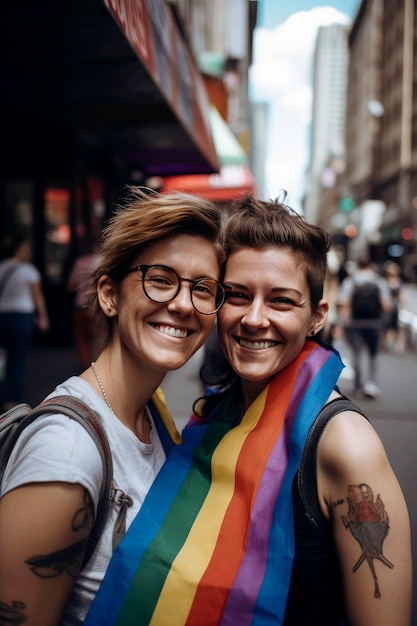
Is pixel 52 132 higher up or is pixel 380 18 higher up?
pixel 380 18

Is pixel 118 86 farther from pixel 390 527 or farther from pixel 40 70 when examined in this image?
pixel 390 527

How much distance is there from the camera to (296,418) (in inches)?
69.0

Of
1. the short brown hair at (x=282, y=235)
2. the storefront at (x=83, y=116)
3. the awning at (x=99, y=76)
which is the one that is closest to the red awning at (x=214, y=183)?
the storefront at (x=83, y=116)

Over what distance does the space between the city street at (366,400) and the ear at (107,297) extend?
142 centimetres

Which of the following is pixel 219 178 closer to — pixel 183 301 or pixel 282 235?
pixel 282 235

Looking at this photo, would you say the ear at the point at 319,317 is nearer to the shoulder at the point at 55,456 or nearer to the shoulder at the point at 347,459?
the shoulder at the point at 347,459

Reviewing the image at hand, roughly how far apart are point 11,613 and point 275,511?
2.43ft

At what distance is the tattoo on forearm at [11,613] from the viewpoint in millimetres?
1390

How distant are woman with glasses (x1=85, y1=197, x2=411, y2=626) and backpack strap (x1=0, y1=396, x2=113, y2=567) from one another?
115 millimetres

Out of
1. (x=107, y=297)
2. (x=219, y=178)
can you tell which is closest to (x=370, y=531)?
(x=107, y=297)

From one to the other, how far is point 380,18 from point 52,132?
7585 cm

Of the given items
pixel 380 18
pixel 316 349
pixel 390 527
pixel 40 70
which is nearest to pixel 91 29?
pixel 40 70

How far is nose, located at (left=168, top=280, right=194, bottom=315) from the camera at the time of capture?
182cm

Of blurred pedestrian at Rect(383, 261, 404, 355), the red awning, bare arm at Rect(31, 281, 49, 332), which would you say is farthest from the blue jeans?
blurred pedestrian at Rect(383, 261, 404, 355)
